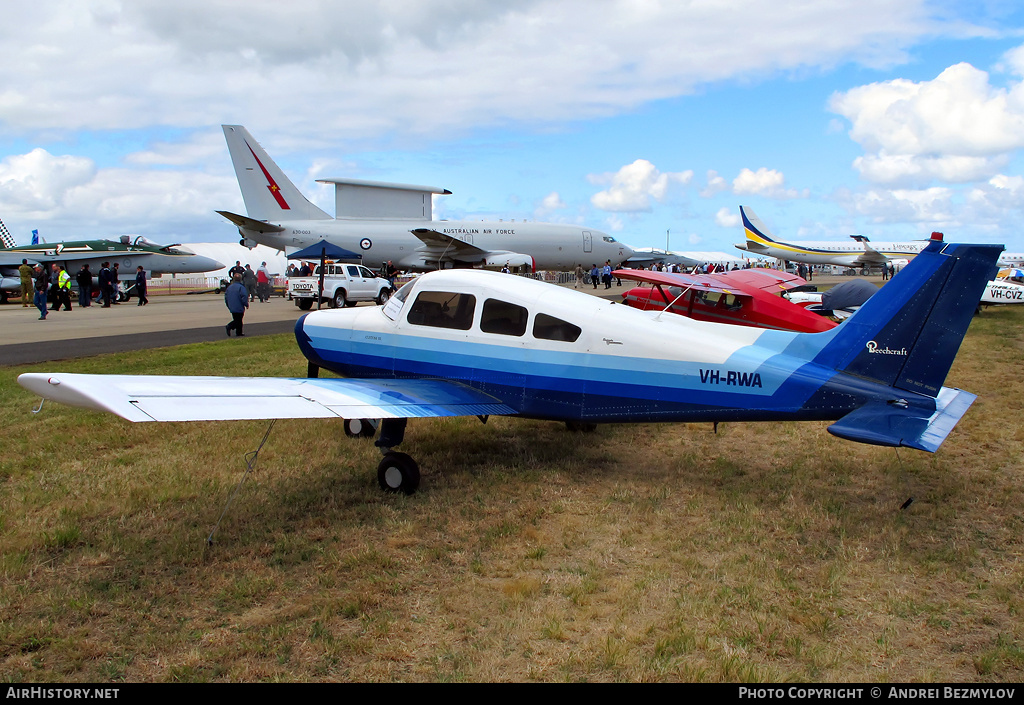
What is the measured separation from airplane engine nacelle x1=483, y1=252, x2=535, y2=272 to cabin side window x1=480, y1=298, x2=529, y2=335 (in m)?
31.2

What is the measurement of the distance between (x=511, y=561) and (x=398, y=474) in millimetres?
1822

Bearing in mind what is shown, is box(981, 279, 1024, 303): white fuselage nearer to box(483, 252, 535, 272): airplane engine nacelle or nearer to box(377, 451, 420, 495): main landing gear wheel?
box(483, 252, 535, 272): airplane engine nacelle

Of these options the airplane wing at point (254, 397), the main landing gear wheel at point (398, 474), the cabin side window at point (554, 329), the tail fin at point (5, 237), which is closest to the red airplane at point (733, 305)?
the cabin side window at point (554, 329)

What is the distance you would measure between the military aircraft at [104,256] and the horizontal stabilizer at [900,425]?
42911 millimetres

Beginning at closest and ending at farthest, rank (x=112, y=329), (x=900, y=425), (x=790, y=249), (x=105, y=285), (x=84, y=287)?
(x=900, y=425), (x=112, y=329), (x=84, y=287), (x=105, y=285), (x=790, y=249)

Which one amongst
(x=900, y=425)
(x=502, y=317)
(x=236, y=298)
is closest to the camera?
(x=900, y=425)

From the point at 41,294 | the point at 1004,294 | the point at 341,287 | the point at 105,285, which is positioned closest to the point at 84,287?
the point at 105,285

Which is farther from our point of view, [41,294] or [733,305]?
[41,294]

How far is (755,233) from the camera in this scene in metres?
68.8

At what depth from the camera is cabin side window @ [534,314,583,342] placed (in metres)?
6.54

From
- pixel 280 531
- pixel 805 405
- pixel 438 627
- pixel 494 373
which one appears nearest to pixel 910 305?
pixel 805 405

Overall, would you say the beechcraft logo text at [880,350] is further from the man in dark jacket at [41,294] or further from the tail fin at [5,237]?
the tail fin at [5,237]

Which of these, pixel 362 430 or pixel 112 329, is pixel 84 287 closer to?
pixel 112 329

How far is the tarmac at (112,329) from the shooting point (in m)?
15.0
